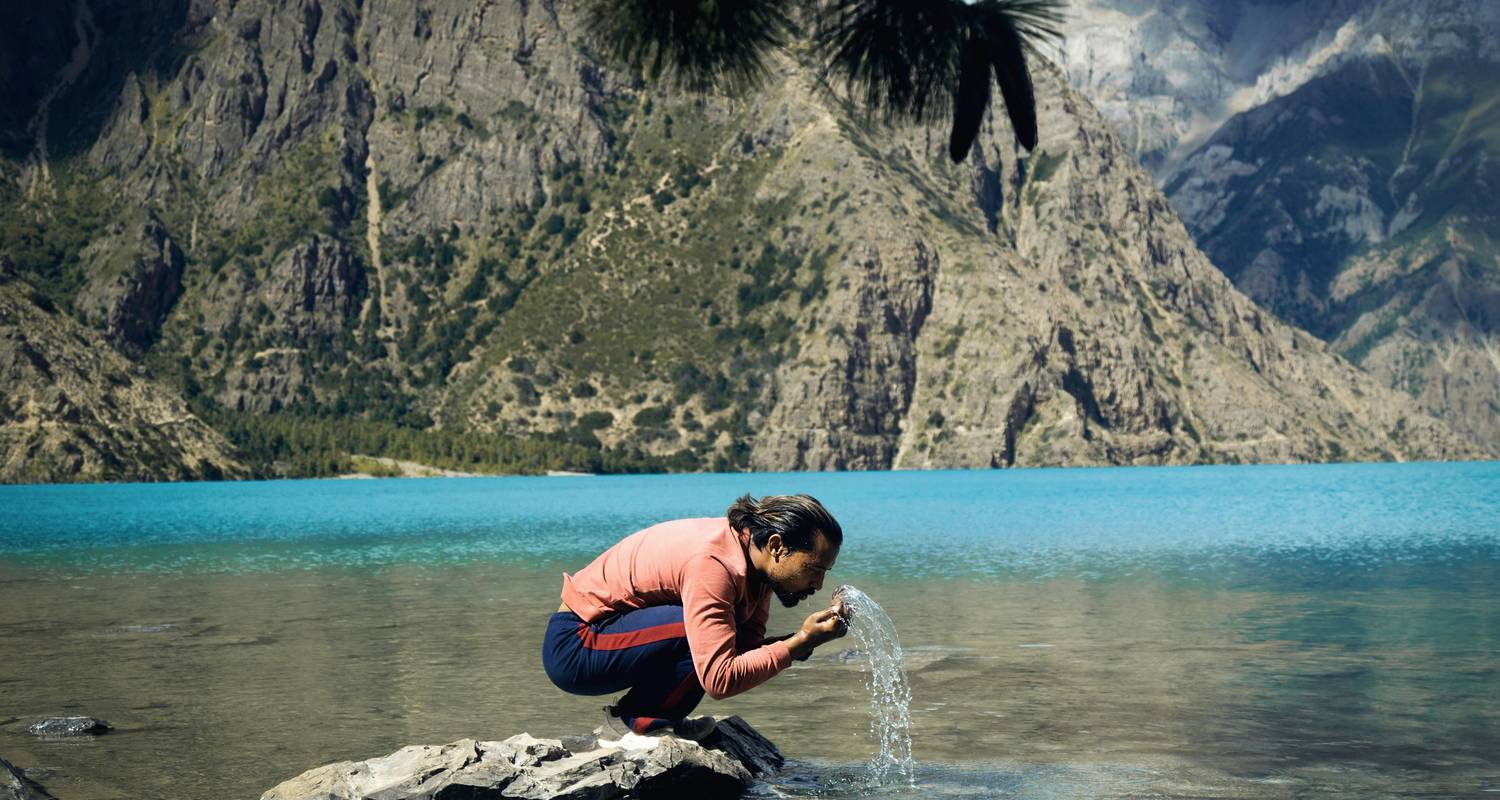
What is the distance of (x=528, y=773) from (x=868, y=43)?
15.9 ft

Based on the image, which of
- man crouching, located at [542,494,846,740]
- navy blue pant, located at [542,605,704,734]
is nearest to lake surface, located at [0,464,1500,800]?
navy blue pant, located at [542,605,704,734]

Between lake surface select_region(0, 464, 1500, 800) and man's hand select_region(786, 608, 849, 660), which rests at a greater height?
man's hand select_region(786, 608, 849, 660)

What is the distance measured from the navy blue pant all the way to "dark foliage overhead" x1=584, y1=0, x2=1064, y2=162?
3.28 metres

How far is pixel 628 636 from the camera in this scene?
9.62 m

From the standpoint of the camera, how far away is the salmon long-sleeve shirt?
29.0 ft

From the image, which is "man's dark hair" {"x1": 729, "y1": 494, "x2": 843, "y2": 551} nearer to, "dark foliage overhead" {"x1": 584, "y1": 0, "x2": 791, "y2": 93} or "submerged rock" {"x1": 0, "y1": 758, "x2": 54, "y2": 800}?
"dark foliage overhead" {"x1": 584, "y1": 0, "x2": 791, "y2": 93}

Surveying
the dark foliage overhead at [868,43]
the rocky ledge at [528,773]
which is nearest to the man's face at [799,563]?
the rocky ledge at [528,773]

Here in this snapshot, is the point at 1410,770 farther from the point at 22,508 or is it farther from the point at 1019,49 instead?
the point at 22,508

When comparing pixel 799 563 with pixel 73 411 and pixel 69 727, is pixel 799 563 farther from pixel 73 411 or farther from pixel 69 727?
pixel 73 411

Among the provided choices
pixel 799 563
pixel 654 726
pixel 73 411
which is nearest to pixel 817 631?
pixel 799 563

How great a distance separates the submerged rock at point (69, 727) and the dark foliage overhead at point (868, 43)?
8.39m

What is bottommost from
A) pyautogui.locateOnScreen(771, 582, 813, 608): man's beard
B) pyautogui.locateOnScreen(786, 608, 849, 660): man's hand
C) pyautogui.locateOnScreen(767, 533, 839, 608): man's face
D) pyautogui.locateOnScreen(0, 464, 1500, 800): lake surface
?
pyautogui.locateOnScreen(0, 464, 1500, 800): lake surface

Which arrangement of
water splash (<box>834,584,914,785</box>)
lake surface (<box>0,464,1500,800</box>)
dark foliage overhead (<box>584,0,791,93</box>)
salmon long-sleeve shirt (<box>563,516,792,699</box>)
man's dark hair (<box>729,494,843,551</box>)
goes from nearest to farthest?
dark foliage overhead (<box>584,0,791,93</box>) < man's dark hair (<box>729,494,843,551</box>) < salmon long-sleeve shirt (<box>563,516,792,699</box>) < water splash (<box>834,584,914,785</box>) < lake surface (<box>0,464,1500,800</box>)

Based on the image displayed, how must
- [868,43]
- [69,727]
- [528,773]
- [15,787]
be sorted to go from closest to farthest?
[868,43] → [528,773] → [15,787] → [69,727]
